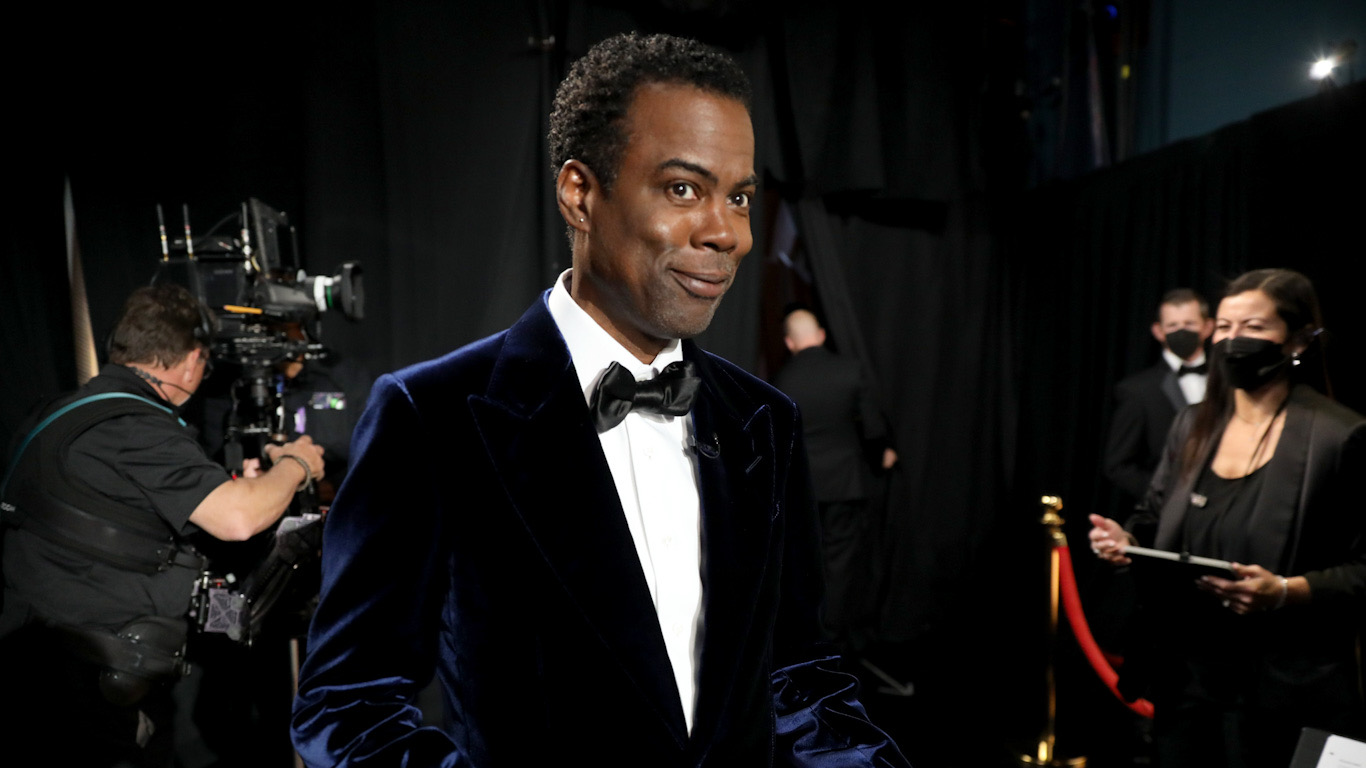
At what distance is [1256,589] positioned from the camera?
209 cm

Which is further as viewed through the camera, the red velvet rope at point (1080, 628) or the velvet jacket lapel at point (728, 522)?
the red velvet rope at point (1080, 628)

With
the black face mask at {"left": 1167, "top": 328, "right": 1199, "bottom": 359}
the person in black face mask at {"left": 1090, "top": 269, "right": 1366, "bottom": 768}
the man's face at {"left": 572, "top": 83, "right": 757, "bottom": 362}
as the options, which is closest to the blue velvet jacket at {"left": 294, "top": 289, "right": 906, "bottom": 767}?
the man's face at {"left": 572, "top": 83, "right": 757, "bottom": 362}

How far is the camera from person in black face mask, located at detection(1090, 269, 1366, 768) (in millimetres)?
2117

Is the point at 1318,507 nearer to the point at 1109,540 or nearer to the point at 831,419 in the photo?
the point at 1109,540

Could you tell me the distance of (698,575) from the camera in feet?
3.55

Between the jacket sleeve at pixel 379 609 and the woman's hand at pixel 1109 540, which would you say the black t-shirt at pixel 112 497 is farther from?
the woman's hand at pixel 1109 540

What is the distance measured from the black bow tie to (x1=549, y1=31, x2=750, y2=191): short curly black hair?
251mm

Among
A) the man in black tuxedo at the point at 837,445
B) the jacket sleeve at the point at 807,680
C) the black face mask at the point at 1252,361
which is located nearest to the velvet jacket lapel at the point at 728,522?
the jacket sleeve at the point at 807,680

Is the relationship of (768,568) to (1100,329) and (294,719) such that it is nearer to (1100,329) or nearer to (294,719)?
(294,719)

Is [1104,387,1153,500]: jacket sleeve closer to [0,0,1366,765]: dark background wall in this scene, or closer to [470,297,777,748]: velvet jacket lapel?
[0,0,1366,765]: dark background wall

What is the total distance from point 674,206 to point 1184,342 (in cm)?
379

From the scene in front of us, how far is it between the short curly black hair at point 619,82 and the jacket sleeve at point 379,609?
0.40 metres

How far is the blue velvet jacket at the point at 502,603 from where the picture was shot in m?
0.90

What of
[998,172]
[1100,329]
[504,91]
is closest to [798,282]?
[998,172]
